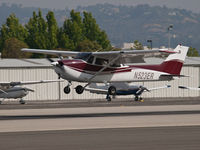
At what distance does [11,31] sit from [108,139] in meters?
115

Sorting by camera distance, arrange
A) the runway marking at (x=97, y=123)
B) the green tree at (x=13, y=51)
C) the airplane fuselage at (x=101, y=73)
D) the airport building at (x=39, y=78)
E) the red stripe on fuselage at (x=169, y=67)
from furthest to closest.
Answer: the green tree at (x=13, y=51), the airport building at (x=39, y=78), the red stripe on fuselage at (x=169, y=67), the airplane fuselage at (x=101, y=73), the runway marking at (x=97, y=123)

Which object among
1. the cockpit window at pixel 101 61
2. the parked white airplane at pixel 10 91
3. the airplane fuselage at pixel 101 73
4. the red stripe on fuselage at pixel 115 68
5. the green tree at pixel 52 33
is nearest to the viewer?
the airplane fuselage at pixel 101 73

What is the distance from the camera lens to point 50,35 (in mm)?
123062

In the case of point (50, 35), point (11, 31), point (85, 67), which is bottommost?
point (85, 67)

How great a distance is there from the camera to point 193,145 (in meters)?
19.4

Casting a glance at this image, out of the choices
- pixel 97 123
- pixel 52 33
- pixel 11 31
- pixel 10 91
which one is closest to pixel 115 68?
pixel 97 123

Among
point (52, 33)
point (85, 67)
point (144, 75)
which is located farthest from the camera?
point (52, 33)

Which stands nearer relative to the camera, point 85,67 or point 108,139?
point 108,139

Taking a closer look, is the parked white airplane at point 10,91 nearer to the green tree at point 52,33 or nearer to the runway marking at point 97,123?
the runway marking at point 97,123

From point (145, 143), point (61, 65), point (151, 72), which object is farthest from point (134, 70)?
point (145, 143)

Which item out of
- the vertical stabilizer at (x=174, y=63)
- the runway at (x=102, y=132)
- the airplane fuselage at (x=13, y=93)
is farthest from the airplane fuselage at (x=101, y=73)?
the airplane fuselage at (x=13, y=93)

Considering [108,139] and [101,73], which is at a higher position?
[101,73]

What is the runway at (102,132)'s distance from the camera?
19.5 meters

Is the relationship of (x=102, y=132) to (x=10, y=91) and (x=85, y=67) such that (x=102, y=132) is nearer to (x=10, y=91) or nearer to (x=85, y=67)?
(x=85, y=67)
